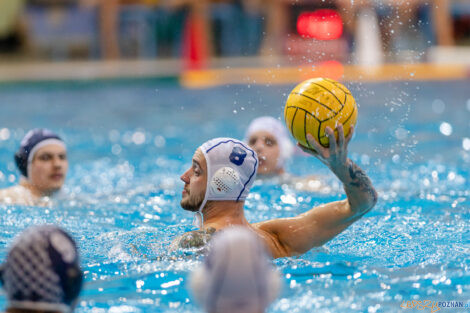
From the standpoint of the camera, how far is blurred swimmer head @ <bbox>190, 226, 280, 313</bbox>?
1.92 meters

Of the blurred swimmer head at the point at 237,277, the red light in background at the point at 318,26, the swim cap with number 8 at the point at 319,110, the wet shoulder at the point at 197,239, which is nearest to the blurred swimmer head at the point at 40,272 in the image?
the blurred swimmer head at the point at 237,277

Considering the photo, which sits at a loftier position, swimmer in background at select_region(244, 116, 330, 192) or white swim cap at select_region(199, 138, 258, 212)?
white swim cap at select_region(199, 138, 258, 212)

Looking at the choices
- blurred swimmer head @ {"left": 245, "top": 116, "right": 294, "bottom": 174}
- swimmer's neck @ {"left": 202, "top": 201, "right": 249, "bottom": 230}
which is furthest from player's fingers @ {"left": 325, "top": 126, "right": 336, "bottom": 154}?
blurred swimmer head @ {"left": 245, "top": 116, "right": 294, "bottom": 174}

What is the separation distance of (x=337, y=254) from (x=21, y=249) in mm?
2134

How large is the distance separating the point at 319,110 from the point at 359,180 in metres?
0.38

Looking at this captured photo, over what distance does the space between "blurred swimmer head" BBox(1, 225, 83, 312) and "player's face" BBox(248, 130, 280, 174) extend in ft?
11.9

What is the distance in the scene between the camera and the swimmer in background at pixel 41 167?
5.36 m

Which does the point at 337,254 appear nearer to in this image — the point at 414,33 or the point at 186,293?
the point at 186,293

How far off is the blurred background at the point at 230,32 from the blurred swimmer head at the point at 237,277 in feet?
38.3

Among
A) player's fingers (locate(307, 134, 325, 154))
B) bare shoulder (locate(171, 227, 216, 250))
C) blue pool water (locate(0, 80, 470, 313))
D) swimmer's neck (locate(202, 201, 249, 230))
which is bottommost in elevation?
blue pool water (locate(0, 80, 470, 313))

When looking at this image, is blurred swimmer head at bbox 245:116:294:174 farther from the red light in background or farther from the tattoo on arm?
the red light in background

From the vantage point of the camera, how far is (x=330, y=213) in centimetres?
346

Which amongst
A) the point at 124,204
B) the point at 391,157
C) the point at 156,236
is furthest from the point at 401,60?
the point at 156,236

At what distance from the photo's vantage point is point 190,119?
9.83 meters
